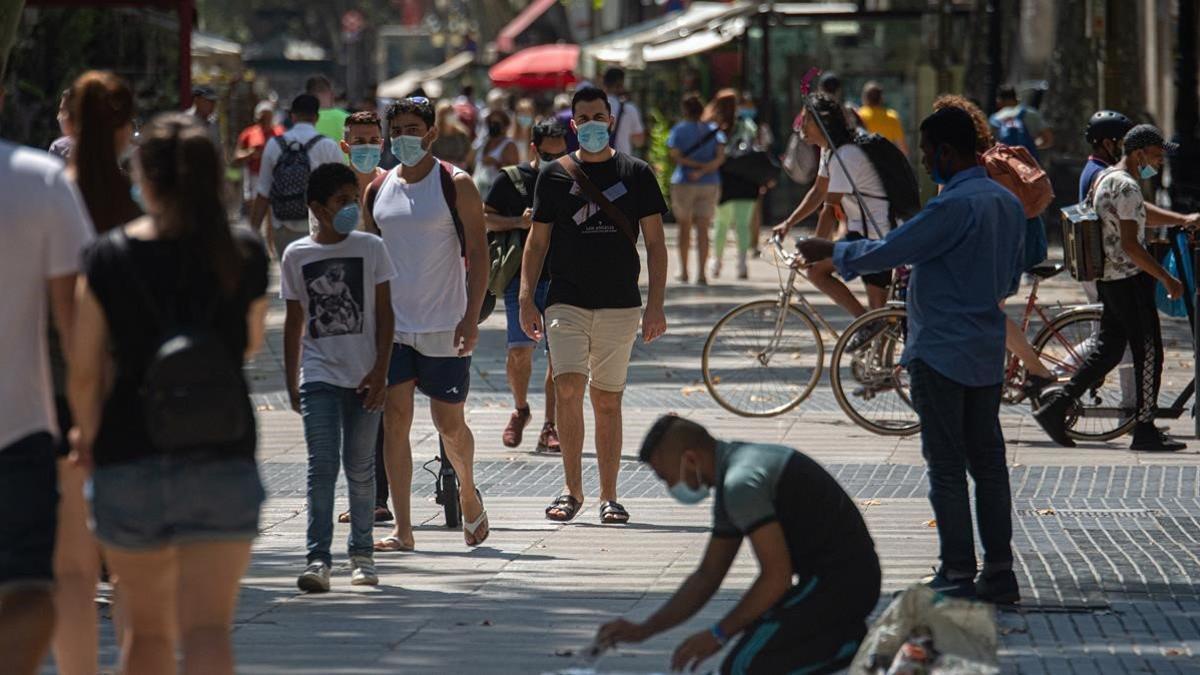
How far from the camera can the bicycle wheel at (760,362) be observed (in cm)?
1377

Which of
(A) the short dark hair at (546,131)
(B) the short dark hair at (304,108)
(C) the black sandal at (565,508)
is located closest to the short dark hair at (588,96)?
(A) the short dark hair at (546,131)

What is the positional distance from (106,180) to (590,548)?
3.58 metres

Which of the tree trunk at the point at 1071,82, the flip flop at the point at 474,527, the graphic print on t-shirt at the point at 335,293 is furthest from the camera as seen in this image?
the tree trunk at the point at 1071,82

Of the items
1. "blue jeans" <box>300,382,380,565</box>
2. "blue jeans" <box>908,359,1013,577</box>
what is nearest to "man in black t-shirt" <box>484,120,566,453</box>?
"blue jeans" <box>300,382,380,565</box>

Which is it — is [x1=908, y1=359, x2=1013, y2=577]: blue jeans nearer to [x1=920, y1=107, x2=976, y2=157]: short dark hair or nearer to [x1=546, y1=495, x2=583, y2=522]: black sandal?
[x1=920, y1=107, x2=976, y2=157]: short dark hair

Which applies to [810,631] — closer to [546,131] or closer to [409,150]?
[409,150]

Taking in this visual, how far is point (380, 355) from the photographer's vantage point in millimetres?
8367

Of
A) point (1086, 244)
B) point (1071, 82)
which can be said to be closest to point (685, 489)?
point (1086, 244)

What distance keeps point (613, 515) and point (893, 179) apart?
4881 mm

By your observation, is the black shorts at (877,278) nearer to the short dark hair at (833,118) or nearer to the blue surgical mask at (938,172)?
the short dark hair at (833,118)

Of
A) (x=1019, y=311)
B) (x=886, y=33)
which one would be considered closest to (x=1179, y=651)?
(x=1019, y=311)

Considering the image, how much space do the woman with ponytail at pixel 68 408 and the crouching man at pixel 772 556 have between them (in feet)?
5.02

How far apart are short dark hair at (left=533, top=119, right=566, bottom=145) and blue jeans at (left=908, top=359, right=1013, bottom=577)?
3.98m

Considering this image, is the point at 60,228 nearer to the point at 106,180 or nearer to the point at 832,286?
the point at 106,180
